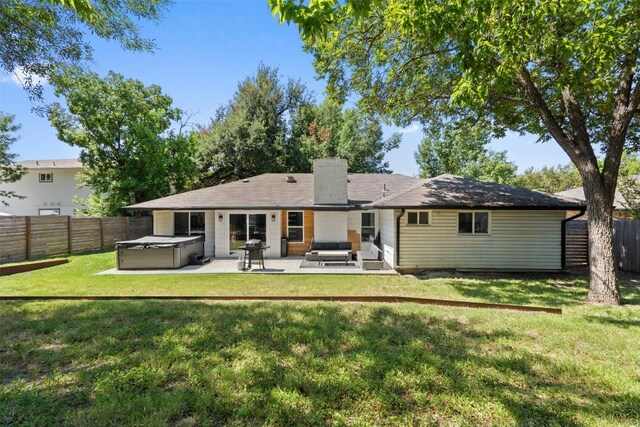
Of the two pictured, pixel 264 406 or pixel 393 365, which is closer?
pixel 264 406

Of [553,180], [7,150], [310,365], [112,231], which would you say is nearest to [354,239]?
[310,365]

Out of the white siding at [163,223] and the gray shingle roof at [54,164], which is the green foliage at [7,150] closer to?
the gray shingle roof at [54,164]

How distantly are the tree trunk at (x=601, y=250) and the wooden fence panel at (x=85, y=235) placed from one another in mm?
20282

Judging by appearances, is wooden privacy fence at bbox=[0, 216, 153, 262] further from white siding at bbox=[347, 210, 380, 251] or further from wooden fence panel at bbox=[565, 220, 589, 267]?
wooden fence panel at bbox=[565, 220, 589, 267]

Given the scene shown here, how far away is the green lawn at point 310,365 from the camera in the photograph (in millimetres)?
2518

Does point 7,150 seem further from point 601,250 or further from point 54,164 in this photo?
point 601,250

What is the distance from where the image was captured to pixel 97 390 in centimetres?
273

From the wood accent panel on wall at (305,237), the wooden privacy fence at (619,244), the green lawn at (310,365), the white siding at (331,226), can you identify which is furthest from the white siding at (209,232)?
the wooden privacy fence at (619,244)

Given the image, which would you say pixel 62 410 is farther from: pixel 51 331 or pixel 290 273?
pixel 290 273

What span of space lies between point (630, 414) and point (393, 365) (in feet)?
6.43

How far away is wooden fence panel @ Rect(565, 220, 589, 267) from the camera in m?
12.9

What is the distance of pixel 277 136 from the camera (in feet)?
85.9

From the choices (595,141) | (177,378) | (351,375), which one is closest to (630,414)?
(351,375)

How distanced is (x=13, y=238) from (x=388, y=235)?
15.5 m
